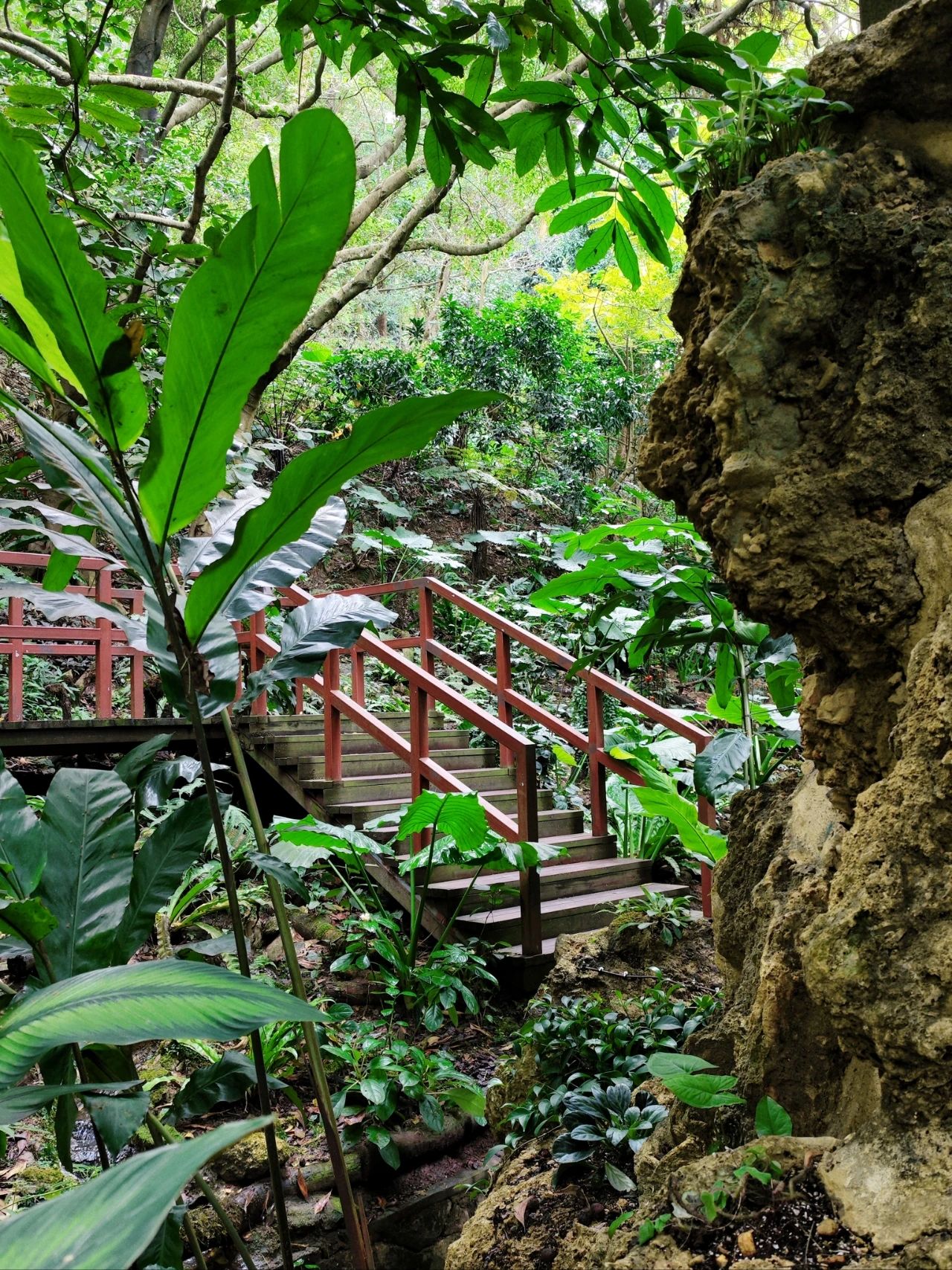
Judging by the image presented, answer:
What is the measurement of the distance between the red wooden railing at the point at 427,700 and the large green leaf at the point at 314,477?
3391 mm

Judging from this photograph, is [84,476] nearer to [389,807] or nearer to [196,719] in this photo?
[196,719]

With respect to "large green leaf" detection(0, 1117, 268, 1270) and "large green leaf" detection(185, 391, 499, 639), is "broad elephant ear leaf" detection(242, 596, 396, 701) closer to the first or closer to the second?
"large green leaf" detection(185, 391, 499, 639)

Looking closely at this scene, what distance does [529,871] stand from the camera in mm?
4344

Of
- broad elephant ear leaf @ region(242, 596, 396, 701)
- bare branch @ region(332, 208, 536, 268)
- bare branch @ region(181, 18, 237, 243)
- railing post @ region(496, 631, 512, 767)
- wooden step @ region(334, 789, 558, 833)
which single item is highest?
bare branch @ region(332, 208, 536, 268)

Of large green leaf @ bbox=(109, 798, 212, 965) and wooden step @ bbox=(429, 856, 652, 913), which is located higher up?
large green leaf @ bbox=(109, 798, 212, 965)

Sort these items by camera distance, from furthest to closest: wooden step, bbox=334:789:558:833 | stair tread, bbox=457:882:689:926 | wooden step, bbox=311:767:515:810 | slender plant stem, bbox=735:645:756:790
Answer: wooden step, bbox=311:767:515:810 < wooden step, bbox=334:789:558:833 < stair tread, bbox=457:882:689:926 < slender plant stem, bbox=735:645:756:790

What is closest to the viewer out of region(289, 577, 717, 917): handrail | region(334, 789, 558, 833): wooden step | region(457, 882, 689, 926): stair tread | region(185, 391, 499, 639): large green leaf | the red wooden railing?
region(185, 391, 499, 639): large green leaf

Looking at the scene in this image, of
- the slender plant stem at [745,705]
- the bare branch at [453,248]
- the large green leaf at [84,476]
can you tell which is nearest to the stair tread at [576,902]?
the slender plant stem at [745,705]

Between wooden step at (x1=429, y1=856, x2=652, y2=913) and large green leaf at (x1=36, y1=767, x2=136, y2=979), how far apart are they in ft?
10.5

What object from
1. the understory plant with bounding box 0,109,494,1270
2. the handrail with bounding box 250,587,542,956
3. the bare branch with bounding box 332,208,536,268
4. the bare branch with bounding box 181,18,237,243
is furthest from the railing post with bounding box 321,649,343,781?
the bare branch with bounding box 332,208,536,268

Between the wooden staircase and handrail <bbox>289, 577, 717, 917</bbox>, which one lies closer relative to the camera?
the wooden staircase

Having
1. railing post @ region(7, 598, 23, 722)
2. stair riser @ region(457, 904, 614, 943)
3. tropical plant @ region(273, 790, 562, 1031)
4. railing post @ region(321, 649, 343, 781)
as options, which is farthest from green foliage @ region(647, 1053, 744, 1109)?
railing post @ region(7, 598, 23, 722)

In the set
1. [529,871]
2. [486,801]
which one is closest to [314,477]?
[529,871]

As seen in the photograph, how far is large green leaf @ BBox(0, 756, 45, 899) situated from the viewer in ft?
4.42
